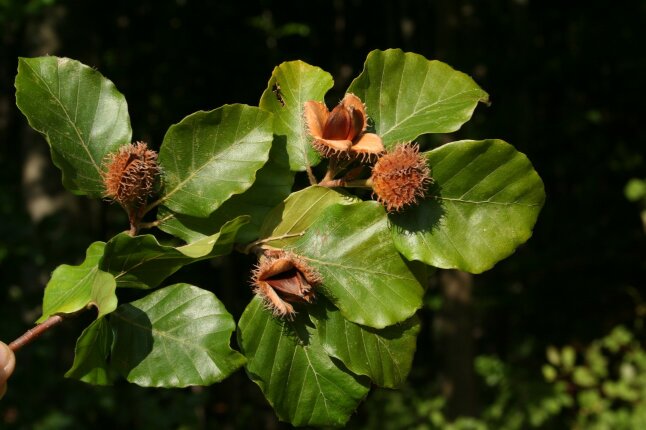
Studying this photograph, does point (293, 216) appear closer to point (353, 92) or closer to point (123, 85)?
point (353, 92)

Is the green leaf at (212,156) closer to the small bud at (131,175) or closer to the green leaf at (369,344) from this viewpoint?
the small bud at (131,175)

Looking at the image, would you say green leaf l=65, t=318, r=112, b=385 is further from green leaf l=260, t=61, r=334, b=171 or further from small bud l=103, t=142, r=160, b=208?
green leaf l=260, t=61, r=334, b=171

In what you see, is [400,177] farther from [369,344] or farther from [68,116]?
[68,116]

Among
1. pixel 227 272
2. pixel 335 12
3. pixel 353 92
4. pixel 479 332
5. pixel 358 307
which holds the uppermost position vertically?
pixel 353 92

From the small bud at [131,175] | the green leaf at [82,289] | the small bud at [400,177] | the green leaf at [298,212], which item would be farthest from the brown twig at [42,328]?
the small bud at [400,177]

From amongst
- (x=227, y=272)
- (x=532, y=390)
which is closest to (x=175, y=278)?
(x=227, y=272)

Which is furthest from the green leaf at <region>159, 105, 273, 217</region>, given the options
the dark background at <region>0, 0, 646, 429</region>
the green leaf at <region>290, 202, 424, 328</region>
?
the dark background at <region>0, 0, 646, 429</region>
